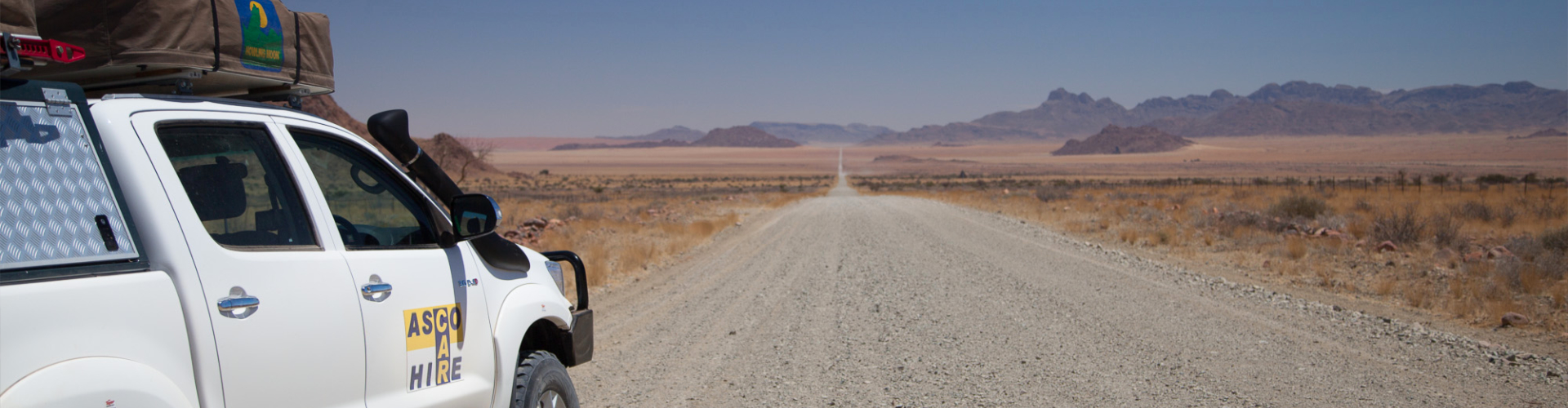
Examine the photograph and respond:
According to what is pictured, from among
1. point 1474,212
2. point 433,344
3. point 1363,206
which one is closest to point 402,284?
point 433,344

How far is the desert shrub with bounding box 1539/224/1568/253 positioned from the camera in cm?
1457

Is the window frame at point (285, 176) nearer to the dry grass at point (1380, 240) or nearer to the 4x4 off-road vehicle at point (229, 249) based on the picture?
the 4x4 off-road vehicle at point (229, 249)

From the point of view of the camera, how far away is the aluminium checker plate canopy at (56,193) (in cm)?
206

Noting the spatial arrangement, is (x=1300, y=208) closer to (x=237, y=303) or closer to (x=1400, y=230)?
(x=1400, y=230)

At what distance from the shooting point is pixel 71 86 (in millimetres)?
2322

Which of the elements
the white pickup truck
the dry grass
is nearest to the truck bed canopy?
the white pickup truck

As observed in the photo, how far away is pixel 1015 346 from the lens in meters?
7.25

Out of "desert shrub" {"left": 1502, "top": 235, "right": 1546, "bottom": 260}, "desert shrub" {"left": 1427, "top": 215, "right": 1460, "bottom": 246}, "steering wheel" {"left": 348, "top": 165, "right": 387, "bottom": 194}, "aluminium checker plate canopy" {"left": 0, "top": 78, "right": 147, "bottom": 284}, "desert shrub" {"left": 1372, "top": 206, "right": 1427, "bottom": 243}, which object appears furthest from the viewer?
"desert shrub" {"left": 1372, "top": 206, "right": 1427, "bottom": 243}

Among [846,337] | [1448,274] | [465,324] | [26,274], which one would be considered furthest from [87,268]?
[1448,274]

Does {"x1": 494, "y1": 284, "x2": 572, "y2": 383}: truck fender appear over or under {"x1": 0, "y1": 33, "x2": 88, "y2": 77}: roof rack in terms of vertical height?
under

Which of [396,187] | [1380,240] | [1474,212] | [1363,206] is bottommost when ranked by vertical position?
[1363,206]

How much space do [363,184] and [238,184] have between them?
30.3 inches

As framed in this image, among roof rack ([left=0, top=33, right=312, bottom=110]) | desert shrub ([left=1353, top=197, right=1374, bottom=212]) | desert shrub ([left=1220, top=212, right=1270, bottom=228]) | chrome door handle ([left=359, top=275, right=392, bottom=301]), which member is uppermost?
roof rack ([left=0, top=33, right=312, bottom=110])

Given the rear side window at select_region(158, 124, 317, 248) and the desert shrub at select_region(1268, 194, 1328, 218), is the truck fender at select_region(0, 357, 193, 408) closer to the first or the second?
the rear side window at select_region(158, 124, 317, 248)
